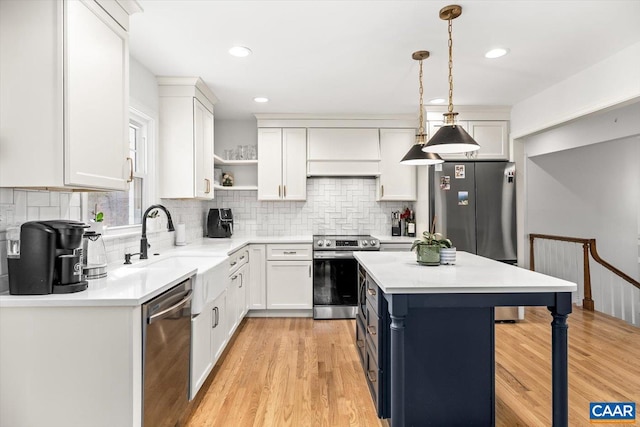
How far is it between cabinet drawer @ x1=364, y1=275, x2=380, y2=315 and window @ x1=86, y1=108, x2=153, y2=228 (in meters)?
1.94

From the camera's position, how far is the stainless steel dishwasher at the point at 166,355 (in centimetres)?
165

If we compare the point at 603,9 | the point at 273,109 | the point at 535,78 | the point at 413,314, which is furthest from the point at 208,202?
the point at 603,9

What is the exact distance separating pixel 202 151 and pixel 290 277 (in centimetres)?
176

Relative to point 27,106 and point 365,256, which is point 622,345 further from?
point 27,106

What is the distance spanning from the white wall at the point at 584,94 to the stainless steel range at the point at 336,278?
2185 mm

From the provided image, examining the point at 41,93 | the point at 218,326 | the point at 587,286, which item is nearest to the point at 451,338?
the point at 218,326

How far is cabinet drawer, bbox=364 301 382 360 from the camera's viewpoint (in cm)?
221

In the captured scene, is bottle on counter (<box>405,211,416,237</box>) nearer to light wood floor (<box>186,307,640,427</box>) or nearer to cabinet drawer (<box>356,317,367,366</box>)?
light wood floor (<box>186,307,640,427</box>)

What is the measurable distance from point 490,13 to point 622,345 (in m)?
3.26

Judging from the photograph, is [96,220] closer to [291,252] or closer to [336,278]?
[291,252]

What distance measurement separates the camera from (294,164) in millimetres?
4598

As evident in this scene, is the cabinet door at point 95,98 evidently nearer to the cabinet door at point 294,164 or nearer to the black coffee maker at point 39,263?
the black coffee maker at point 39,263

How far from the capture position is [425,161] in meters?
2.69

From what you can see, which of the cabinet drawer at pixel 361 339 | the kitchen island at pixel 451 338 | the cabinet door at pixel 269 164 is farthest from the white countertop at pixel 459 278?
the cabinet door at pixel 269 164
